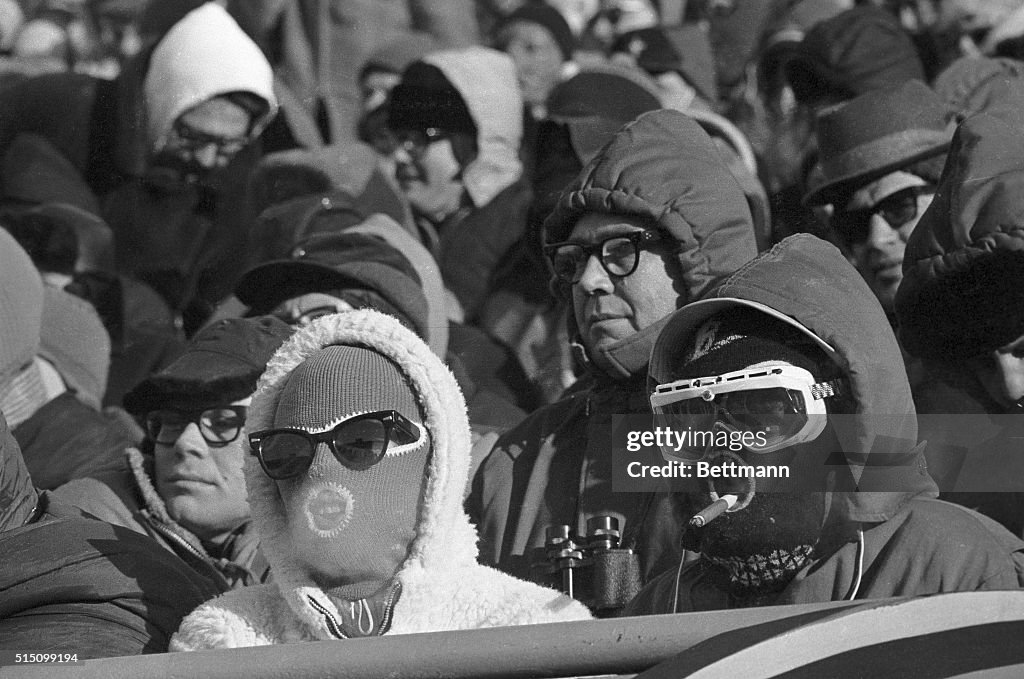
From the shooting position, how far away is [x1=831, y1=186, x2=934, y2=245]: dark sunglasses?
4.31m

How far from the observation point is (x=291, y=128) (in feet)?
22.3

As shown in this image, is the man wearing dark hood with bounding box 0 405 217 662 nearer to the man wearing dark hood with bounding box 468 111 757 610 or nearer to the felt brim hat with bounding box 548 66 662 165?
the man wearing dark hood with bounding box 468 111 757 610

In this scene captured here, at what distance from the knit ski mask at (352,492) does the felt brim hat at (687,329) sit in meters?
0.45

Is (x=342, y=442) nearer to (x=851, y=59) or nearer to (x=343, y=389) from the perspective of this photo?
(x=343, y=389)

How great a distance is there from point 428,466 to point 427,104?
359 cm

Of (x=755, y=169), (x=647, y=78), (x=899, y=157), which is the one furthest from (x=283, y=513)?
(x=647, y=78)

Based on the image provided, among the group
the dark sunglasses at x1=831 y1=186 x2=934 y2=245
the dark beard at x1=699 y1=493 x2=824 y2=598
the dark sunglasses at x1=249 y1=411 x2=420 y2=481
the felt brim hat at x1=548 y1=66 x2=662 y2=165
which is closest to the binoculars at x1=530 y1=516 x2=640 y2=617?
the dark beard at x1=699 y1=493 x2=824 y2=598

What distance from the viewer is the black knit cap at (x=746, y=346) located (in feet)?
9.34

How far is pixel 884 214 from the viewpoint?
433 centimetres

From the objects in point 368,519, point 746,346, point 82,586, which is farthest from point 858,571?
point 82,586

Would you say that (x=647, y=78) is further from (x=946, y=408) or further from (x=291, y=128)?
(x=946, y=408)

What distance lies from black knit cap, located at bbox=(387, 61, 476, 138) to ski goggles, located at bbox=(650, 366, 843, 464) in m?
3.44

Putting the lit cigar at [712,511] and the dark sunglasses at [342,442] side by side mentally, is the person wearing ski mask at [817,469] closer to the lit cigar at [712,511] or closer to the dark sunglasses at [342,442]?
the lit cigar at [712,511]

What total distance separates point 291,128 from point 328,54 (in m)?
0.97
